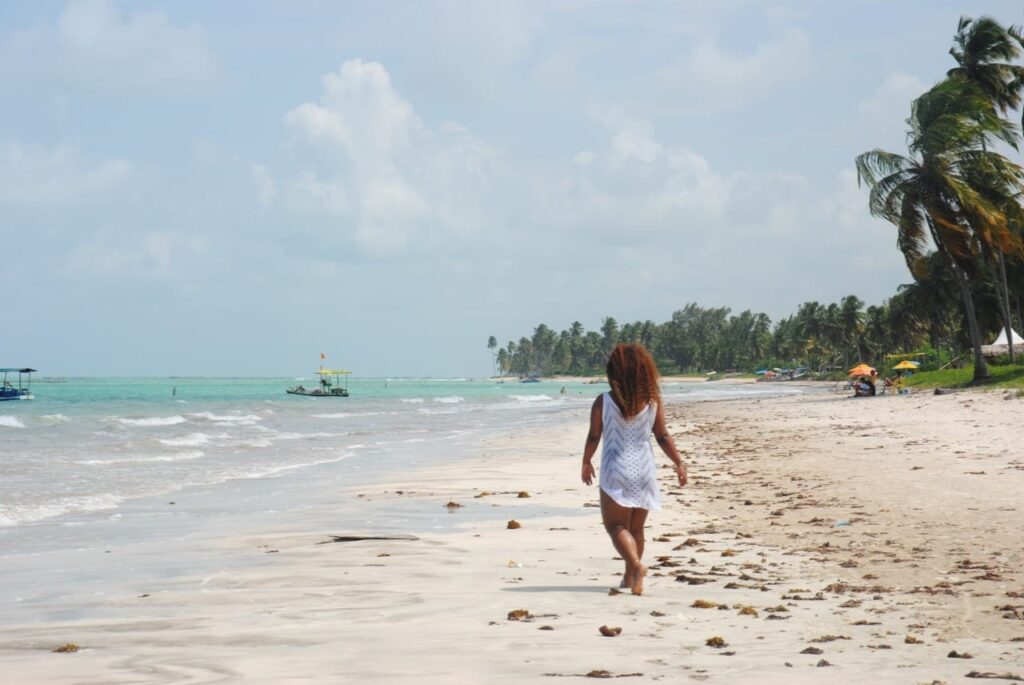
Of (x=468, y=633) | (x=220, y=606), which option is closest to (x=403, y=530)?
(x=220, y=606)

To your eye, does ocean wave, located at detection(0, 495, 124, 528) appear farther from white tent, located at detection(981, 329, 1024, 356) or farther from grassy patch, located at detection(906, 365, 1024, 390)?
white tent, located at detection(981, 329, 1024, 356)

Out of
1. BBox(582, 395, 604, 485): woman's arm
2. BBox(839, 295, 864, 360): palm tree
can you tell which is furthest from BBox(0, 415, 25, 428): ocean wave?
BBox(839, 295, 864, 360): palm tree

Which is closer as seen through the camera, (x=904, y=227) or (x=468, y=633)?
(x=468, y=633)

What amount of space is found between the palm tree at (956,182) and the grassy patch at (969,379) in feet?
2.95

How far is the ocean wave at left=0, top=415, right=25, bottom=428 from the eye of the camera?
39188mm

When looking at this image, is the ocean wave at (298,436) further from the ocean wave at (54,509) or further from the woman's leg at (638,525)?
the woman's leg at (638,525)

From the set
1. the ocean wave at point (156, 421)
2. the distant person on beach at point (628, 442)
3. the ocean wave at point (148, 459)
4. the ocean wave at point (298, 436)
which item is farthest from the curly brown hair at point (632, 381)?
the ocean wave at point (156, 421)

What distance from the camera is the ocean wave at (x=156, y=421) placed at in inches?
1570

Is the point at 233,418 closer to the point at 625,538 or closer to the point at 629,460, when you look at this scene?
the point at 629,460

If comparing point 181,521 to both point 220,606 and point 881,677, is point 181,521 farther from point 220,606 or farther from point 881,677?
point 881,677

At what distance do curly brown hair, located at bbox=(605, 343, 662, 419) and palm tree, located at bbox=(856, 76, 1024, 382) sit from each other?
35.1m

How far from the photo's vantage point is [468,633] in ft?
18.4

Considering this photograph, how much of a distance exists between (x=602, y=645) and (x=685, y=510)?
7.21 meters

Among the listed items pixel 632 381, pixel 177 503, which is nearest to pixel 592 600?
pixel 632 381
